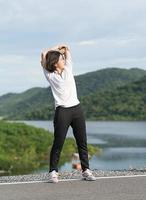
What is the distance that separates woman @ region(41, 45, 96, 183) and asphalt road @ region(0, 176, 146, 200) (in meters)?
0.28

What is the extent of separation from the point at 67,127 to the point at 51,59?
3.34 ft

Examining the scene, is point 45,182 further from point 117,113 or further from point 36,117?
point 36,117

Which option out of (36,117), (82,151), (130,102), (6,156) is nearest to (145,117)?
(130,102)

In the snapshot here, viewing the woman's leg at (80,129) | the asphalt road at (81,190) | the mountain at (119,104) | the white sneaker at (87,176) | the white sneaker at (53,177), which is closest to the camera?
the asphalt road at (81,190)

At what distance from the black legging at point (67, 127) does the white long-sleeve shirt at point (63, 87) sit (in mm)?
93

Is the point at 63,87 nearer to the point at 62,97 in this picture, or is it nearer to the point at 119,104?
the point at 62,97

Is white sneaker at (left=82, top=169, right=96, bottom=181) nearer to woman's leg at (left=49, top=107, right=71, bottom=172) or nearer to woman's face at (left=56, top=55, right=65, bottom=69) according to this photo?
woman's leg at (left=49, top=107, right=71, bottom=172)

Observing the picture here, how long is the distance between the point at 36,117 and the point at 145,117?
47.8 metres

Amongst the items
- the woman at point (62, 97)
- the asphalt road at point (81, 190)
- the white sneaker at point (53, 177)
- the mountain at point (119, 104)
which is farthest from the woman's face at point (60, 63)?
the mountain at point (119, 104)

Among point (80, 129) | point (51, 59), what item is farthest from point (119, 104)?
point (51, 59)

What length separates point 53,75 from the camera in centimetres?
774

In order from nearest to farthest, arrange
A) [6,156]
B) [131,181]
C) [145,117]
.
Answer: [131,181], [6,156], [145,117]

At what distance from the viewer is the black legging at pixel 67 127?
25.5ft

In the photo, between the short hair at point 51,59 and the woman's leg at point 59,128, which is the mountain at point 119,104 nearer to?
the woman's leg at point 59,128
